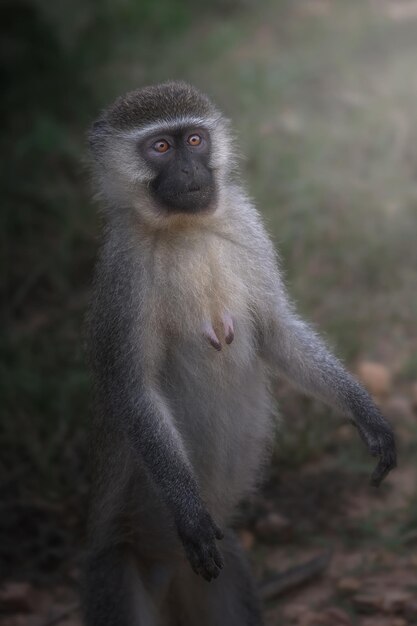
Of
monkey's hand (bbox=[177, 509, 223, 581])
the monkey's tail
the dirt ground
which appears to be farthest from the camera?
the monkey's tail

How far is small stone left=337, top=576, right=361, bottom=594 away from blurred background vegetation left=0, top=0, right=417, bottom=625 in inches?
12.6

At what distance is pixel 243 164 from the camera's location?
7309 mm

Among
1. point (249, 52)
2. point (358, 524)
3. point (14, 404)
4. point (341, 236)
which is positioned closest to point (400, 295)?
point (341, 236)

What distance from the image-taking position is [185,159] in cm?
417

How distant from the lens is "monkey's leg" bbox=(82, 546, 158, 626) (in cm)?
431

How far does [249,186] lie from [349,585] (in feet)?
10.1

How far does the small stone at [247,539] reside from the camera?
5289 mm

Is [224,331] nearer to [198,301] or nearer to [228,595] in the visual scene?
[198,301]

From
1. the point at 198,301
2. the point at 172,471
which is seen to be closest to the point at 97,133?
the point at 198,301

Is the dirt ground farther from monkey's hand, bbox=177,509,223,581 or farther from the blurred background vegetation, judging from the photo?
monkey's hand, bbox=177,509,223,581

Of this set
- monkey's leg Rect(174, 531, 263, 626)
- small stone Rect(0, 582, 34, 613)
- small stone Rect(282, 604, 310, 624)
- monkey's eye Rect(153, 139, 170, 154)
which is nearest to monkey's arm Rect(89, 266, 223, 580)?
monkey's eye Rect(153, 139, 170, 154)

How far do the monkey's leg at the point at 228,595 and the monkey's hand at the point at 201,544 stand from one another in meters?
0.64

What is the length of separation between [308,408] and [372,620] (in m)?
1.39

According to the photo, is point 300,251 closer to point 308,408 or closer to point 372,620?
point 308,408
